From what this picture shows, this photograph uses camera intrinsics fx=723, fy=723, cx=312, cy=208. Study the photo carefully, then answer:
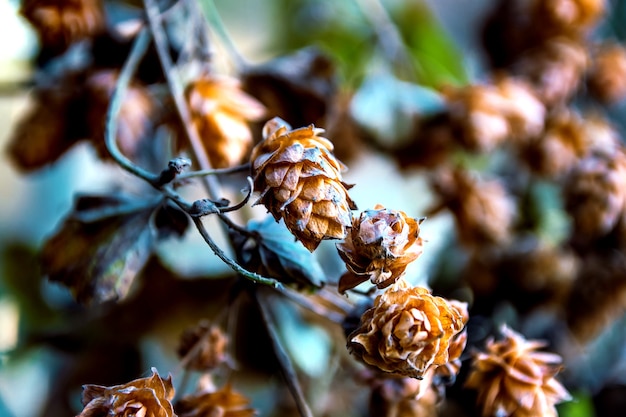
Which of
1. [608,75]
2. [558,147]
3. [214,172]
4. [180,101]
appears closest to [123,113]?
[180,101]

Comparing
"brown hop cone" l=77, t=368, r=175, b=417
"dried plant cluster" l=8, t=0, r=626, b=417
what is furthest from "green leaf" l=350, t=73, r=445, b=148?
"brown hop cone" l=77, t=368, r=175, b=417

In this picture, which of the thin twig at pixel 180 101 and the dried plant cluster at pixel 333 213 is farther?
the thin twig at pixel 180 101

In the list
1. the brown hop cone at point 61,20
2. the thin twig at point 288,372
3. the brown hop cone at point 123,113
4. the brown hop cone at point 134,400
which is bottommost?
the thin twig at point 288,372

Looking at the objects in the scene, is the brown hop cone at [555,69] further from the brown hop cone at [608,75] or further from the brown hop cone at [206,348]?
the brown hop cone at [206,348]

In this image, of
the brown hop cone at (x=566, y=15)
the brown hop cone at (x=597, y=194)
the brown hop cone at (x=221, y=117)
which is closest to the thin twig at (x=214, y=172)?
the brown hop cone at (x=221, y=117)

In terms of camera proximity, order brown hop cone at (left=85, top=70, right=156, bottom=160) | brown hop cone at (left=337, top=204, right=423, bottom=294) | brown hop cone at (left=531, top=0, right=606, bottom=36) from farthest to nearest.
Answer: brown hop cone at (left=531, top=0, right=606, bottom=36) < brown hop cone at (left=85, top=70, right=156, bottom=160) < brown hop cone at (left=337, top=204, right=423, bottom=294)

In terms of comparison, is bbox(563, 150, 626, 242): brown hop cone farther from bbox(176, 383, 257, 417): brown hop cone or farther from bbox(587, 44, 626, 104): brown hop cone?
bbox(176, 383, 257, 417): brown hop cone

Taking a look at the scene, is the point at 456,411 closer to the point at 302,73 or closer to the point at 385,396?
the point at 385,396

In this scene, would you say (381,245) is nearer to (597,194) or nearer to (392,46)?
(597,194)

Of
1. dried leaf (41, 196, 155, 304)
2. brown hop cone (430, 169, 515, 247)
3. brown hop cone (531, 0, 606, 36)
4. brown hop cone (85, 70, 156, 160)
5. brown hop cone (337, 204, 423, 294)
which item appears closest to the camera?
brown hop cone (337, 204, 423, 294)
